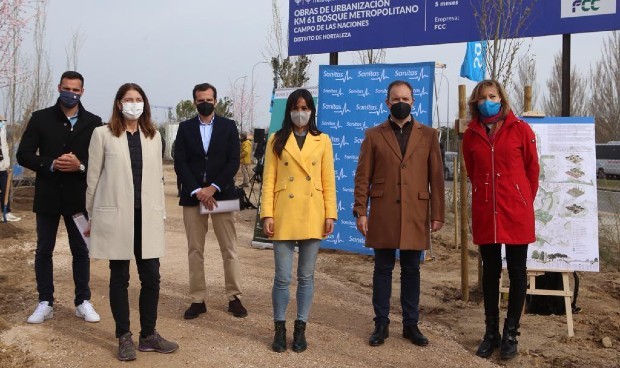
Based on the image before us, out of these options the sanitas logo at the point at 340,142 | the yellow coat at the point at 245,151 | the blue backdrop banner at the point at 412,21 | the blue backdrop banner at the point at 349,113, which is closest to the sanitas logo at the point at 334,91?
the blue backdrop banner at the point at 349,113

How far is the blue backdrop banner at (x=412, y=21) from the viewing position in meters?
7.79

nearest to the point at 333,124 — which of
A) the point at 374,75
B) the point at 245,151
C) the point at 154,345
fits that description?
the point at 374,75

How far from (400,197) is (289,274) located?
1000mm

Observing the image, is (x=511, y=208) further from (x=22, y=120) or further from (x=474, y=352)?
(x=22, y=120)

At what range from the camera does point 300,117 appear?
14.8 feet

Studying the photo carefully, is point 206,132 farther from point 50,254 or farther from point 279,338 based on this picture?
point 279,338

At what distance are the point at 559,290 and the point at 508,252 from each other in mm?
1204

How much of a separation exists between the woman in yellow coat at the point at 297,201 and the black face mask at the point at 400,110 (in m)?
0.59

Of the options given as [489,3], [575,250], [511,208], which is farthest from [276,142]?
[489,3]

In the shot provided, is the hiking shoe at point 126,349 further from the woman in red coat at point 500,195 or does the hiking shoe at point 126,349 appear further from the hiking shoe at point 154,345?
the woman in red coat at point 500,195

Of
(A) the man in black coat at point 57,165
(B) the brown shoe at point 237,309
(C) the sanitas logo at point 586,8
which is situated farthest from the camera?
(C) the sanitas logo at point 586,8

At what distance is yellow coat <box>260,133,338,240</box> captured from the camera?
14.6ft

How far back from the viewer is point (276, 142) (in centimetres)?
452

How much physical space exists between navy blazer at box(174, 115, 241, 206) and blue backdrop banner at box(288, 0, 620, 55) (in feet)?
12.1
